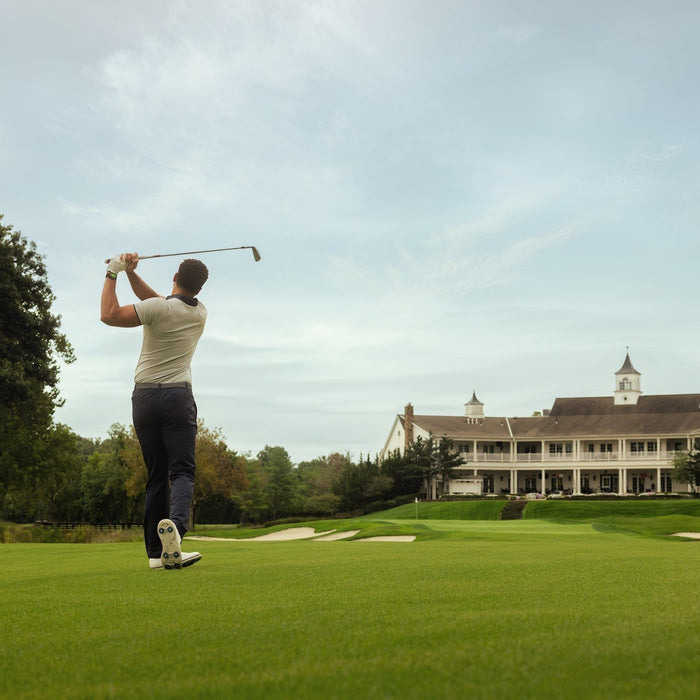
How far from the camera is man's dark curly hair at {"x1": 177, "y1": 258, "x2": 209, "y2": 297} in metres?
6.86

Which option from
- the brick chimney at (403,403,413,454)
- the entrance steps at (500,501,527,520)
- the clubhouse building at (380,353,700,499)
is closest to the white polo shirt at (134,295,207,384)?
the entrance steps at (500,501,527,520)

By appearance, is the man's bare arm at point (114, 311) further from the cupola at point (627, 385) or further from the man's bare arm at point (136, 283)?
the cupola at point (627, 385)

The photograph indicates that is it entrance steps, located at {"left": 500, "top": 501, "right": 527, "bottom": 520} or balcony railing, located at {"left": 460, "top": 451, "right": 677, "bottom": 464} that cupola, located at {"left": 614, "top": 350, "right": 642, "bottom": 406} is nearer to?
balcony railing, located at {"left": 460, "top": 451, "right": 677, "bottom": 464}

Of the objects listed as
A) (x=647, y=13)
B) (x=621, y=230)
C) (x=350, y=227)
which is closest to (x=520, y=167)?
(x=621, y=230)

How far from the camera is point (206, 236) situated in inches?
426

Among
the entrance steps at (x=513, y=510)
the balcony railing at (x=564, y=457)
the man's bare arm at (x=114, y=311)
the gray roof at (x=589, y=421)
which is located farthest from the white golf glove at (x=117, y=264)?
the gray roof at (x=589, y=421)

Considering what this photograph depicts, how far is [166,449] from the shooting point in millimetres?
6582

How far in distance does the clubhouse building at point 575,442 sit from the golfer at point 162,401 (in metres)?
67.3

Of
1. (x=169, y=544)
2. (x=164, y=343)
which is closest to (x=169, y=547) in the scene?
(x=169, y=544)

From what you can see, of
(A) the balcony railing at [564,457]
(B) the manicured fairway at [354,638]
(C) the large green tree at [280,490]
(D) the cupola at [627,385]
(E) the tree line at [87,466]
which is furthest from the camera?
(D) the cupola at [627,385]

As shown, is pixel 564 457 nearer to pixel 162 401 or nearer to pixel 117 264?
pixel 162 401

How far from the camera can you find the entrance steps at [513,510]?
54156mm

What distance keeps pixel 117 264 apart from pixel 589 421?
250ft

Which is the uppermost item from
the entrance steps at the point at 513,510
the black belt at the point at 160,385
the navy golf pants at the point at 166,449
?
the black belt at the point at 160,385
